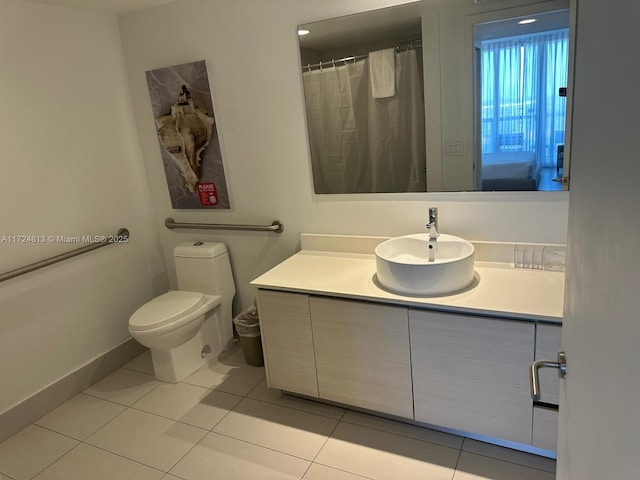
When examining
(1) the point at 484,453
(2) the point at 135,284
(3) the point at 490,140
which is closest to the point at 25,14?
(2) the point at 135,284

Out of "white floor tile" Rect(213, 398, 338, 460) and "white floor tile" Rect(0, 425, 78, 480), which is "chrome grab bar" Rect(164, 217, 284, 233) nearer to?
"white floor tile" Rect(213, 398, 338, 460)

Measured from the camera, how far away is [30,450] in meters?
2.19

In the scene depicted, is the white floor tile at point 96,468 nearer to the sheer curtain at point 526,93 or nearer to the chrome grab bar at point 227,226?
the chrome grab bar at point 227,226

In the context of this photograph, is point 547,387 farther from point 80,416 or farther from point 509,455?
point 80,416

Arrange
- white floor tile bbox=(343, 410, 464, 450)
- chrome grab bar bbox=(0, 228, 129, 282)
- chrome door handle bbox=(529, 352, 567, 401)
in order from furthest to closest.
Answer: chrome grab bar bbox=(0, 228, 129, 282) < white floor tile bbox=(343, 410, 464, 450) < chrome door handle bbox=(529, 352, 567, 401)

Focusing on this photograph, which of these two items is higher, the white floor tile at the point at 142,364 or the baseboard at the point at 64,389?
the baseboard at the point at 64,389

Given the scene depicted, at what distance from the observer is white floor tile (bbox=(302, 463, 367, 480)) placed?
1865 millimetres

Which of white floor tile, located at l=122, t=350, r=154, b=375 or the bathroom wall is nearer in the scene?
the bathroom wall

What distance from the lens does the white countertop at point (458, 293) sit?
66.7 inches

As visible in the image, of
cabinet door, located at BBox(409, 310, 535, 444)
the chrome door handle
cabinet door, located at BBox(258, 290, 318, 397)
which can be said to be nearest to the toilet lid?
cabinet door, located at BBox(258, 290, 318, 397)

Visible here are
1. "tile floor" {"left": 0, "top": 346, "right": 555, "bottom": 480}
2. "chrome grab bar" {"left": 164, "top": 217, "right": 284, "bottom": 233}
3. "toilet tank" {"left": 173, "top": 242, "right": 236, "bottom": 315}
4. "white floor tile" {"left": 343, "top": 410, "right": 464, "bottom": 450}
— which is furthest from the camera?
"toilet tank" {"left": 173, "top": 242, "right": 236, "bottom": 315}

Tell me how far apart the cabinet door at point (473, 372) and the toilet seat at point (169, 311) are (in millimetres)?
1311

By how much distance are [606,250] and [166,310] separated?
7.68ft

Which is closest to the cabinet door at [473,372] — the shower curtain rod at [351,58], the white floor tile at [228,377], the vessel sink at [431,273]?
the vessel sink at [431,273]
